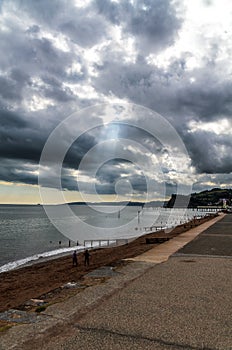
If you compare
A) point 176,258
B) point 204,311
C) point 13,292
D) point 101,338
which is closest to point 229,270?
point 176,258

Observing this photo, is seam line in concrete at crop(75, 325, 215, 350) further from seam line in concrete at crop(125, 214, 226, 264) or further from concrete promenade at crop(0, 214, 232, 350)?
seam line in concrete at crop(125, 214, 226, 264)

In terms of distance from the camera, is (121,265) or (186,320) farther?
(121,265)

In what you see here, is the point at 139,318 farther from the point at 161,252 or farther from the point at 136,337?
the point at 161,252

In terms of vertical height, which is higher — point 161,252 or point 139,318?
point 139,318

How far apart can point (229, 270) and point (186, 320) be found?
6.64m

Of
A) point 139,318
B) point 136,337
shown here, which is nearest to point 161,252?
point 139,318

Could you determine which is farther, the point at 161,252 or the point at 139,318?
the point at 161,252

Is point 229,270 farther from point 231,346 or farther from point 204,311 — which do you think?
point 231,346

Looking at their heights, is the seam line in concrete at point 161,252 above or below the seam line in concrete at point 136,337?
below

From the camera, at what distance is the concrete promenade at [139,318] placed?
5.52 metres

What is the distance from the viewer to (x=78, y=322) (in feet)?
21.3

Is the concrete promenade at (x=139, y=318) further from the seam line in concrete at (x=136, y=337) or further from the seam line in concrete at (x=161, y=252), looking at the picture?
→ the seam line in concrete at (x=161, y=252)

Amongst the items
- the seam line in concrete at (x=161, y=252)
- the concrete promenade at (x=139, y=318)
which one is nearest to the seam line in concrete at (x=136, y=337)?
the concrete promenade at (x=139, y=318)

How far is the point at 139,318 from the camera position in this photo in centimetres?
669
